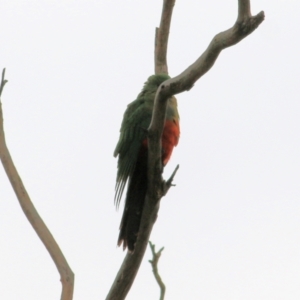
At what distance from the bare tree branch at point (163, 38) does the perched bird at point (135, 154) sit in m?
0.45

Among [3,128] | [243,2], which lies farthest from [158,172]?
[243,2]

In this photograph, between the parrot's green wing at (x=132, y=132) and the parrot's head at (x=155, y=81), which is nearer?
the parrot's green wing at (x=132, y=132)

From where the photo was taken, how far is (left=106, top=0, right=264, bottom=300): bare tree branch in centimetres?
479

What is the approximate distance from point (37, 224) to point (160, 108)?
4.16 feet

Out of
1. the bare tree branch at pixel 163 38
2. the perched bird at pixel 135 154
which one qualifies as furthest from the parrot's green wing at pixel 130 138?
the bare tree branch at pixel 163 38

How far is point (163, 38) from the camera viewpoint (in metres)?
7.27

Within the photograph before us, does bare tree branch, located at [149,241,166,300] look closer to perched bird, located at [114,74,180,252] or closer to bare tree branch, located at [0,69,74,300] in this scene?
bare tree branch, located at [0,69,74,300]

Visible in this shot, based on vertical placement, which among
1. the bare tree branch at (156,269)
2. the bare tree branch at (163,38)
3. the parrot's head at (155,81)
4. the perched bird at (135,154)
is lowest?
the bare tree branch at (156,269)

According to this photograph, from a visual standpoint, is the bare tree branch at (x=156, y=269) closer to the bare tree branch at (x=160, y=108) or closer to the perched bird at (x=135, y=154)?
the bare tree branch at (x=160, y=108)

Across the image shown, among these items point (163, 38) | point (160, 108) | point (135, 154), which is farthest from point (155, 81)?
point (160, 108)

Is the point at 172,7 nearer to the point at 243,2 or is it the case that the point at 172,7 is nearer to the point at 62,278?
the point at 243,2

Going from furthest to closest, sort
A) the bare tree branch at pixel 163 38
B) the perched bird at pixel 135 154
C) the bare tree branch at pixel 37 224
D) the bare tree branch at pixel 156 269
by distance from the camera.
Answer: the bare tree branch at pixel 163 38 → the perched bird at pixel 135 154 → the bare tree branch at pixel 156 269 → the bare tree branch at pixel 37 224

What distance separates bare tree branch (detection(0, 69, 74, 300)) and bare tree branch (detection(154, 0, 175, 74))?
8.23 ft

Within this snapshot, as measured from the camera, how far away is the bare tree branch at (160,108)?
4.79 m
